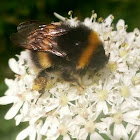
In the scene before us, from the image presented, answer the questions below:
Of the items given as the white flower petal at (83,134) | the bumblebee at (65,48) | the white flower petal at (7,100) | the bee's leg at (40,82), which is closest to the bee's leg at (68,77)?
the bumblebee at (65,48)

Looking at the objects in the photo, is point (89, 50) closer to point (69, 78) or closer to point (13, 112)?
point (69, 78)

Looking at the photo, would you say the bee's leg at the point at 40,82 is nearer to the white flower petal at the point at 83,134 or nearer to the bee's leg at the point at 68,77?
the bee's leg at the point at 68,77

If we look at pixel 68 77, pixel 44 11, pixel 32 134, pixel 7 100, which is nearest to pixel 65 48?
pixel 68 77

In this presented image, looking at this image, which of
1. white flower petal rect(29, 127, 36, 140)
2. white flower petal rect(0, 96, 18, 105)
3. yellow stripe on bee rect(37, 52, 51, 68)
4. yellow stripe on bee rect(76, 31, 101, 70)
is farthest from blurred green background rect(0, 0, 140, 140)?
yellow stripe on bee rect(76, 31, 101, 70)

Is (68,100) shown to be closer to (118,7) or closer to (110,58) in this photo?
(110,58)

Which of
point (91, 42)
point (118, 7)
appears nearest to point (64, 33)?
point (91, 42)

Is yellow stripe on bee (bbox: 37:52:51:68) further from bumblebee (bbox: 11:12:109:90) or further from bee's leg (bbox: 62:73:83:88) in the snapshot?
bee's leg (bbox: 62:73:83:88)
